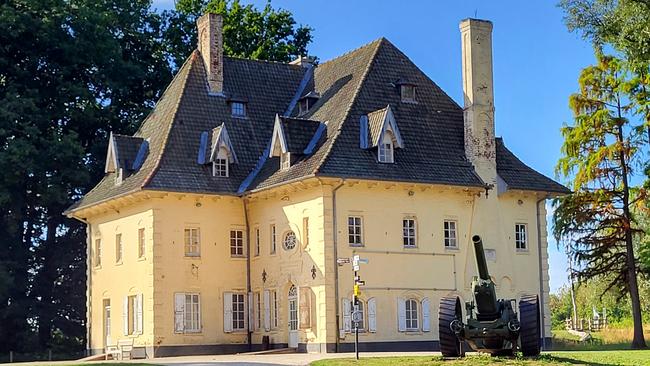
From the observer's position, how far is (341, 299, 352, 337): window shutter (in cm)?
4408

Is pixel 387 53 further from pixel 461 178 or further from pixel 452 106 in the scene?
pixel 461 178

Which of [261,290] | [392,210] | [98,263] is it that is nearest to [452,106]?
[392,210]

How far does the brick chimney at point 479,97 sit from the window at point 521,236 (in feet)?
8.27

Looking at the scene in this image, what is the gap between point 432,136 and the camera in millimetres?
47719

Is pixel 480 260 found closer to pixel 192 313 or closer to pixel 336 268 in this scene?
pixel 336 268

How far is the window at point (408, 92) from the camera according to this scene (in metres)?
48.7

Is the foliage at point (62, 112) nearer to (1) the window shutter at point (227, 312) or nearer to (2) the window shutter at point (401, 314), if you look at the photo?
(1) the window shutter at point (227, 312)

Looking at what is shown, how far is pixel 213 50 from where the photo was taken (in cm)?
5150

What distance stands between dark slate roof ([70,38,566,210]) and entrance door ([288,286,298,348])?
4302mm

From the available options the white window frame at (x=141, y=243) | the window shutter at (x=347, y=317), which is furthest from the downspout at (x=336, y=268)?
the white window frame at (x=141, y=243)

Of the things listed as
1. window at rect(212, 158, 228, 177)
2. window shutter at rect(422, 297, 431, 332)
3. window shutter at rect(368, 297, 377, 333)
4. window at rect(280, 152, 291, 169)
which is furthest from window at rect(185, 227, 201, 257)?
window shutter at rect(422, 297, 431, 332)

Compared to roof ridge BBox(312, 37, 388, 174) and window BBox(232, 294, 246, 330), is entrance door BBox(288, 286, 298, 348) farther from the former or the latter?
roof ridge BBox(312, 37, 388, 174)

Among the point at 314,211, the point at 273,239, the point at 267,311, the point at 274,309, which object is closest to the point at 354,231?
the point at 314,211

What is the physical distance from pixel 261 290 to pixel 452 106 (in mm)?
10785
